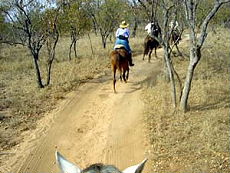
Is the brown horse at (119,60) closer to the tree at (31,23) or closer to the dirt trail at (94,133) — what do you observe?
the dirt trail at (94,133)

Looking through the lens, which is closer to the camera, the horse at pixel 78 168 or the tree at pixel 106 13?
the horse at pixel 78 168

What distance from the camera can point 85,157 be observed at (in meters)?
6.91

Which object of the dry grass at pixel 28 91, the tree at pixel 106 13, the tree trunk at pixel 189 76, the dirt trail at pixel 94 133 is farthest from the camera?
the tree at pixel 106 13

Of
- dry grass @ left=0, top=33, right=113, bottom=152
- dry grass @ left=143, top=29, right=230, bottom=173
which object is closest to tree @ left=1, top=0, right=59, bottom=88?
dry grass @ left=0, top=33, right=113, bottom=152

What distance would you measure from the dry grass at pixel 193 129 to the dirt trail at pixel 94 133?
363mm

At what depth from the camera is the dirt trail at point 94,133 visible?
6.82m

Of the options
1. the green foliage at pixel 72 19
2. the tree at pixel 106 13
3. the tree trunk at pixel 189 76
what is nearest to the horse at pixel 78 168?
the tree trunk at pixel 189 76

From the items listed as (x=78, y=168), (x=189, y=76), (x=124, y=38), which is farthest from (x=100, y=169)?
(x=124, y=38)

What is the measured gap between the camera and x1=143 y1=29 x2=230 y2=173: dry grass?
6.29 metres

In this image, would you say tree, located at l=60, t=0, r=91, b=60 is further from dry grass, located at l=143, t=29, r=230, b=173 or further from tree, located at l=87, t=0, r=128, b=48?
dry grass, located at l=143, t=29, r=230, b=173

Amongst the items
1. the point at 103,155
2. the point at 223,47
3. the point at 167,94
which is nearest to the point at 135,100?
the point at 167,94

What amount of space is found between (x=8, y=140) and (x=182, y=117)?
438 centimetres

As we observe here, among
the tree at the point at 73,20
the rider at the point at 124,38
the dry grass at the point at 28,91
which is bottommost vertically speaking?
the dry grass at the point at 28,91

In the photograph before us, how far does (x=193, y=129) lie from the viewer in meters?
7.48
